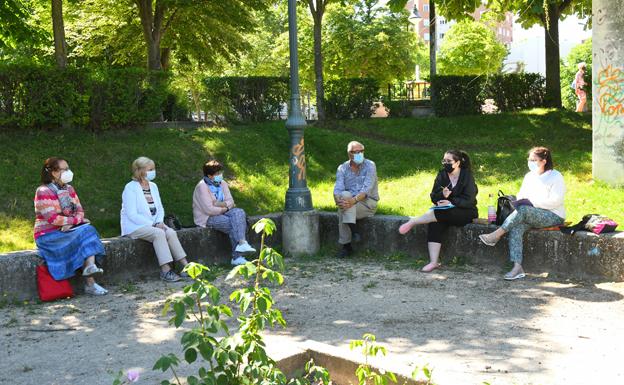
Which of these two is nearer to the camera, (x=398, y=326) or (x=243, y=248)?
(x=398, y=326)

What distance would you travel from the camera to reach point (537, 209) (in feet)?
23.7

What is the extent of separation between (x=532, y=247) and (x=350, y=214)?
2.29 metres

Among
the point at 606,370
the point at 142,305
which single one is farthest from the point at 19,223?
the point at 606,370

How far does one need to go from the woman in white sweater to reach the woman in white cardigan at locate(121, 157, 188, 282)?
11.8ft

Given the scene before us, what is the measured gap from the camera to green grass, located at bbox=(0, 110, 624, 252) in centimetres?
939

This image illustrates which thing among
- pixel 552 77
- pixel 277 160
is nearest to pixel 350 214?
pixel 277 160

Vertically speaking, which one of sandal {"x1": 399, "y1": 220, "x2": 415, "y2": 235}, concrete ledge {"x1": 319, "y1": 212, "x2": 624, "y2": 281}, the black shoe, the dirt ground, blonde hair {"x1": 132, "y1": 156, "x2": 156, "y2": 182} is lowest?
the dirt ground

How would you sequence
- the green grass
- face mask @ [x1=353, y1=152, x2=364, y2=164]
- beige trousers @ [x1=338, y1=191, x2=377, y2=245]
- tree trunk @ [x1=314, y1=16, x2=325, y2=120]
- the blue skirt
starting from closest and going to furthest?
the blue skirt → beige trousers @ [x1=338, y1=191, x2=377, y2=245] → face mask @ [x1=353, y1=152, x2=364, y2=164] → the green grass → tree trunk @ [x1=314, y1=16, x2=325, y2=120]

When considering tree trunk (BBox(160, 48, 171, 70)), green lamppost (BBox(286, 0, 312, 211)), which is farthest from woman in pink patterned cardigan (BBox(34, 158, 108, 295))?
tree trunk (BBox(160, 48, 171, 70))

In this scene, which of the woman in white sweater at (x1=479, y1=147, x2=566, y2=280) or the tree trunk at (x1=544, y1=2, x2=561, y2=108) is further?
the tree trunk at (x1=544, y1=2, x2=561, y2=108)

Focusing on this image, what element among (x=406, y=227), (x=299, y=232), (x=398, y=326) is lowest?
(x=398, y=326)

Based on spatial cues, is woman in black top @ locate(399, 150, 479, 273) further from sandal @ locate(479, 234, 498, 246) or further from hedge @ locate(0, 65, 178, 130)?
hedge @ locate(0, 65, 178, 130)

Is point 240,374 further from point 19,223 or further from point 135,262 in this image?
point 19,223

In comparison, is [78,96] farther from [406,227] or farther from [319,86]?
[319,86]
